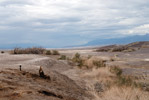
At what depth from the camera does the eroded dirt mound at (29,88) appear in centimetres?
726

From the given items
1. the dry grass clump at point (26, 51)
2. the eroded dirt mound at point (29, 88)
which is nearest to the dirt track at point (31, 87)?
the eroded dirt mound at point (29, 88)

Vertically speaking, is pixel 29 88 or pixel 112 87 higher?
pixel 29 88

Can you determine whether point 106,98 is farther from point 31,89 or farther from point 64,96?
point 31,89

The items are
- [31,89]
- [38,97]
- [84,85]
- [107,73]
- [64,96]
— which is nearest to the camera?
A: [38,97]

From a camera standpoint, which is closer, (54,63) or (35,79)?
(35,79)

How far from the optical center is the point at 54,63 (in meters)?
19.6

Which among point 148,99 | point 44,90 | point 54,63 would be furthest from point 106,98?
point 54,63

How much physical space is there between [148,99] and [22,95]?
418 cm

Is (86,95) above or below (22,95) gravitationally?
below

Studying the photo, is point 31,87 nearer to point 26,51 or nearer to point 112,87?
point 112,87

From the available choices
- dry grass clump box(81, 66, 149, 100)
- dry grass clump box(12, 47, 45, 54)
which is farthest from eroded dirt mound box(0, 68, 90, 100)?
dry grass clump box(12, 47, 45, 54)

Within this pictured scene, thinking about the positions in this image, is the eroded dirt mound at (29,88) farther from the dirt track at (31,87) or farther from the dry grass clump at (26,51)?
the dry grass clump at (26,51)

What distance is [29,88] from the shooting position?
8.05 m

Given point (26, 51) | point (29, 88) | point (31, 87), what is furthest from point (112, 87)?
point (26, 51)
